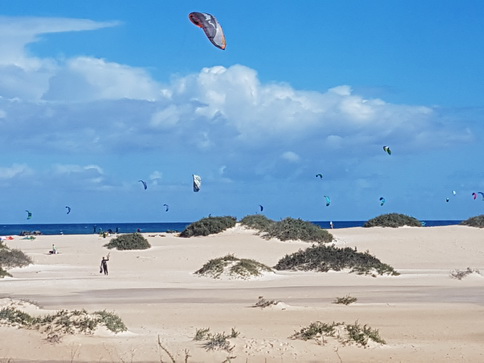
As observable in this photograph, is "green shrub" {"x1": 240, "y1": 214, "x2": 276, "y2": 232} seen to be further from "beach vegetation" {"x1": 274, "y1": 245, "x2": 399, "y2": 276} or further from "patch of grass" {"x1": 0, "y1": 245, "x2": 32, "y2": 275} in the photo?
"patch of grass" {"x1": 0, "y1": 245, "x2": 32, "y2": 275}

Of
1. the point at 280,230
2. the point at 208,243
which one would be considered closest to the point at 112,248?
the point at 208,243

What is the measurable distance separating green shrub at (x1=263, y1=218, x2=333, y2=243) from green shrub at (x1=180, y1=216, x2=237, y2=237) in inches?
157

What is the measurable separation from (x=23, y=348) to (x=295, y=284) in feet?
50.3

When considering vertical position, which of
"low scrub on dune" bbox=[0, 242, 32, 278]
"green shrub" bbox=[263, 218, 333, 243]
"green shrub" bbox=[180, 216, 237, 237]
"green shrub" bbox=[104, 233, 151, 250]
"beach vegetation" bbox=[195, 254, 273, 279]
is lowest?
"beach vegetation" bbox=[195, 254, 273, 279]

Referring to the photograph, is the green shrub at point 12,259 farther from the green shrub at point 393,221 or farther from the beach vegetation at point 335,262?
the green shrub at point 393,221

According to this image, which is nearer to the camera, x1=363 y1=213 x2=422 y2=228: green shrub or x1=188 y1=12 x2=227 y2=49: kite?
x1=188 y1=12 x2=227 y2=49: kite

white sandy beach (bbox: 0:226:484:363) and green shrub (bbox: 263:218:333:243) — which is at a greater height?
green shrub (bbox: 263:218:333:243)

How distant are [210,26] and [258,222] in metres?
36.5

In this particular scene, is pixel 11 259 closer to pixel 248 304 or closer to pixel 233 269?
pixel 233 269

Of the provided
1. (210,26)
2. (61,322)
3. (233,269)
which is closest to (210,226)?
(233,269)

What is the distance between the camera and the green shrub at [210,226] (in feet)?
169

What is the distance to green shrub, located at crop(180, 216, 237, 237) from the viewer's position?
169 ft

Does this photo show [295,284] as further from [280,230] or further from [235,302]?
[280,230]

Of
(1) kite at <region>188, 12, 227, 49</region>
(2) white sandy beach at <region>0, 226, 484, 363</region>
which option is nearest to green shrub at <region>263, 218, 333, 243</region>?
(2) white sandy beach at <region>0, 226, 484, 363</region>
